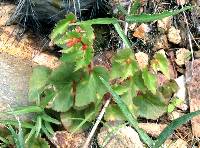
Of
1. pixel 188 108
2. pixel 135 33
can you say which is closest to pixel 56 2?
pixel 135 33

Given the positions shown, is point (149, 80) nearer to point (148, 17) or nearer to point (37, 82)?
point (148, 17)

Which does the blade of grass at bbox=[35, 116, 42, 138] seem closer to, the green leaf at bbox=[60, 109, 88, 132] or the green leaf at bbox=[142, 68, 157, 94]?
the green leaf at bbox=[60, 109, 88, 132]

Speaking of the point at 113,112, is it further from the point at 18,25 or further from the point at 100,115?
the point at 18,25

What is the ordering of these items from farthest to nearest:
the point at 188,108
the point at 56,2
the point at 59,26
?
the point at 56,2, the point at 188,108, the point at 59,26

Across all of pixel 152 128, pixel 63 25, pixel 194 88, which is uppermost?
pixel 63 25

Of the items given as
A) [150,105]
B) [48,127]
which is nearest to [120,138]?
[150,105]
